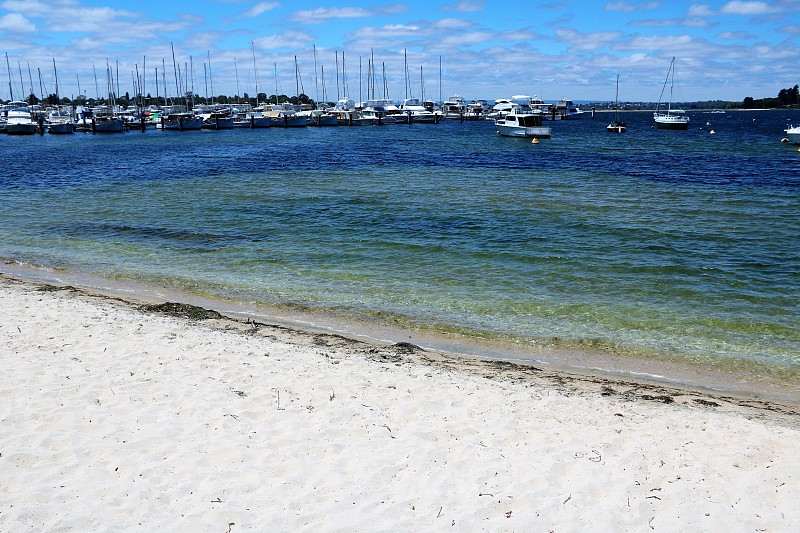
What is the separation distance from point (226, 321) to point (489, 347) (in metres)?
4.98

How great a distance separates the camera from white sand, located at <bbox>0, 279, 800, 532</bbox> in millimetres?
5395

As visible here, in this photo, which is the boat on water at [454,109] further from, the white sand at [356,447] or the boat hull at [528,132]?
the white sand at [356,447]

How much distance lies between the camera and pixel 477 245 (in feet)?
60.2

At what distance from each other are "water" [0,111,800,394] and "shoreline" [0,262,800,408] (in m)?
0.28

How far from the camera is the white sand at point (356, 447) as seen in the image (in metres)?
5.39

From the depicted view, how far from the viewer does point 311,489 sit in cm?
577

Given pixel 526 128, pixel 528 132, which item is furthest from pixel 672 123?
pixel 528 132

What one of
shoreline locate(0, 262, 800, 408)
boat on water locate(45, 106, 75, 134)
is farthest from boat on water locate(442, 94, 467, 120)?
shoreline locate(0, 262, 800, 408)

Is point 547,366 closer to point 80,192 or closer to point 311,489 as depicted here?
point 311,489

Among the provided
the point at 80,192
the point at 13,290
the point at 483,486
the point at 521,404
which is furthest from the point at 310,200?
the point at 483,486

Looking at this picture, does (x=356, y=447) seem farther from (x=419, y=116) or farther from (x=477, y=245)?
(x=419, y=116)

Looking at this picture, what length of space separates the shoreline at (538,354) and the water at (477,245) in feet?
0.90

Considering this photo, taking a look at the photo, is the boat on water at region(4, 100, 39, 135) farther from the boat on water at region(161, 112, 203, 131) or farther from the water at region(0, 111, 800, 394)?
the water at region(0, 111, 800, 394)

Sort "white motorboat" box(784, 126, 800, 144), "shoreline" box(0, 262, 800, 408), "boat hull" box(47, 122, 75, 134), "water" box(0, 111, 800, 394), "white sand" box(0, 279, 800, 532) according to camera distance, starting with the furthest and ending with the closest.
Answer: "boat hull" box(47, 122, 75, 134), "white motorboat" box(784, 126, 800, 144), "water" box(0, 111, 800, 394), "shoreline" box(0, 262, 800, 408), "white sand" box(0, 279, 800, 532)
